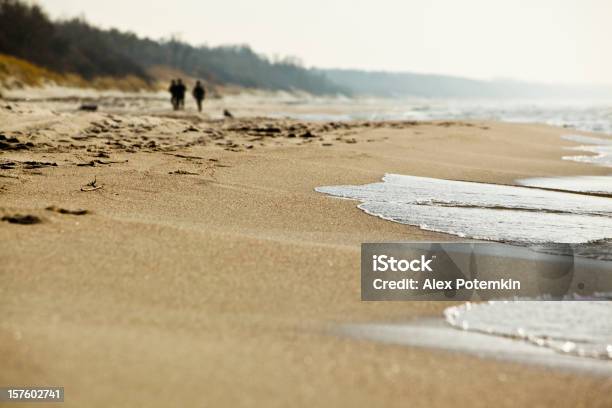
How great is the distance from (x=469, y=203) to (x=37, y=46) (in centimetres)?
5925

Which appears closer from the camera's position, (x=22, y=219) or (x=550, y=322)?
(x=550, y=322)

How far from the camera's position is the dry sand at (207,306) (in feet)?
5.53

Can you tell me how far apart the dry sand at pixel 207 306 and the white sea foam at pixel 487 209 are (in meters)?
0.30

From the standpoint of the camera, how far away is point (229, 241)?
311cm

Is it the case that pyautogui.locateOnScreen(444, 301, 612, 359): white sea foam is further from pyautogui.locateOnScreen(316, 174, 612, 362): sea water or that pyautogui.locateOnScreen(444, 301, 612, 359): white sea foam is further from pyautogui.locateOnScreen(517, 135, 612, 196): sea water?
pyautogui.locateOnScreen(517, 135, 612, 196): sea water

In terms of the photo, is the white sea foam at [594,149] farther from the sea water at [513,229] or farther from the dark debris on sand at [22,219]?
the dark debris on sand at [22,219]

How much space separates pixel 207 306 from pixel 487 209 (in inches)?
120

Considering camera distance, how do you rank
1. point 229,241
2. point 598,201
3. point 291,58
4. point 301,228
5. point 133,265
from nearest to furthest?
point 133,265 → point 229,241 → point 301,228 → point 598,201 → point 291,58

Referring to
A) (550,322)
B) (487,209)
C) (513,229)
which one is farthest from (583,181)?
(550,322)

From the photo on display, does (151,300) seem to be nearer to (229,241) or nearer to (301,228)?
(229,241)

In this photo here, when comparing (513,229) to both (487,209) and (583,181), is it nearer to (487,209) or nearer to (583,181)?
(487,209)

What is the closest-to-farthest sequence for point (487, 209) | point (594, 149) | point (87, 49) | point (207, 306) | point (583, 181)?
point (207, 306) < point (487, 209) < point (583, 181) < point (594, 149) < point (87, 49)

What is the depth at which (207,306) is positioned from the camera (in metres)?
2.29

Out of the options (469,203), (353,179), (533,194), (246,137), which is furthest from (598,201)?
(246,137)
